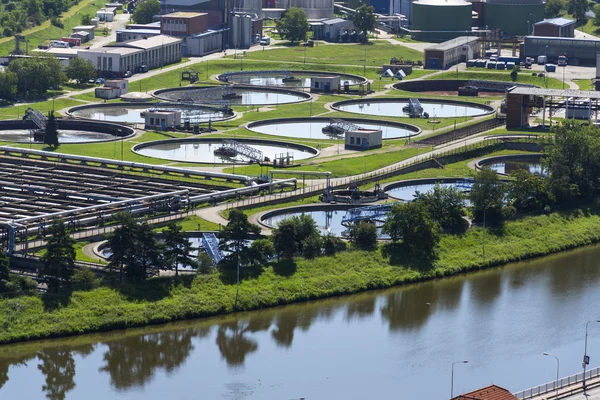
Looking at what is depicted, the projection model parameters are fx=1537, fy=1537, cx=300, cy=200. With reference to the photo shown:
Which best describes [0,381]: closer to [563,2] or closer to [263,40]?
[263,40]

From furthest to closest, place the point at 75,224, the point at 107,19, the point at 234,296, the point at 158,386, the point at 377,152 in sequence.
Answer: the point at 107,19, the point at 377,152, the point at 75,224, the point at 234,296, the point at 158,386

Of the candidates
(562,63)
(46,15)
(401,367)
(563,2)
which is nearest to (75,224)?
(401,367)

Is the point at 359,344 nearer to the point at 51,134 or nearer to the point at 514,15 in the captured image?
the point at 51,134

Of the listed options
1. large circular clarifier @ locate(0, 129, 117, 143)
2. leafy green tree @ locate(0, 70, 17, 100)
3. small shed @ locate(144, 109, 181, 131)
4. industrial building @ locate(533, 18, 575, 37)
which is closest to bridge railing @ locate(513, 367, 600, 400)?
large circular clarifier @ locate(0, 129, 117, 143)

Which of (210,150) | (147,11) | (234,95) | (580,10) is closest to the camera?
(210,150)

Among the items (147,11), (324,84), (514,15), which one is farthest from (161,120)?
(514,15)

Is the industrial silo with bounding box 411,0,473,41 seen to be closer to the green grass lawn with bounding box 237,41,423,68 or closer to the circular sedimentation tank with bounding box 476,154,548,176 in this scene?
the green grass lawn with bounding box 237,41,423,68

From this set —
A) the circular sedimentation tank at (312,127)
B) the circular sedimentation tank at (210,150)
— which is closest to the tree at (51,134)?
the circular sedimentation tank at (210,150)
